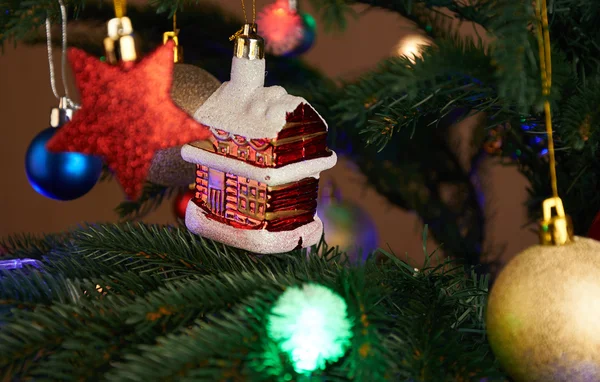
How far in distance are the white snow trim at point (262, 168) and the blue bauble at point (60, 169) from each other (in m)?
0.18

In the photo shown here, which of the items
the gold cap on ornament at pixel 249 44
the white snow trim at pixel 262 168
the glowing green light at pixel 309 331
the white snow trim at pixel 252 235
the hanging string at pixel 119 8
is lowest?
the white snow trim at pixel 252 235

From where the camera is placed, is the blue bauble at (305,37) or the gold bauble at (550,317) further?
the blue bauble at (305,37)

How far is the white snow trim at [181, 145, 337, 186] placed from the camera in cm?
57

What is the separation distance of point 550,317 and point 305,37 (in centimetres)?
61

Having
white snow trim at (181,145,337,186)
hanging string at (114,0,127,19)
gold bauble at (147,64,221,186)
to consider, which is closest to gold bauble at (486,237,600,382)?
white snow trim at (181,145,337,186)

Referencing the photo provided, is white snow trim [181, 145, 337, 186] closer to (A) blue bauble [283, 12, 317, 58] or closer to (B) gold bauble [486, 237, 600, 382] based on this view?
(B) gold bauble [486, 237, 600, 382]

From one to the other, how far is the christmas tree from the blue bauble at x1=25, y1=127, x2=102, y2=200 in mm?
107

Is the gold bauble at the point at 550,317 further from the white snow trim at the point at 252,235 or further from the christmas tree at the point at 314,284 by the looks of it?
the white snow trim at the point at 252,235

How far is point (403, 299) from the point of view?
19.5 inches

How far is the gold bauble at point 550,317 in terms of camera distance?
1.29ft

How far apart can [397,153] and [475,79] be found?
15.8 inches

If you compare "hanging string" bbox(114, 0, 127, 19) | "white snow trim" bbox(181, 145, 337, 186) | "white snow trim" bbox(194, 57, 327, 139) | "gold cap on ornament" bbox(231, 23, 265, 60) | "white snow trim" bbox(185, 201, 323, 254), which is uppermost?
"hanging string" bbox(114, 0, 127, 19)

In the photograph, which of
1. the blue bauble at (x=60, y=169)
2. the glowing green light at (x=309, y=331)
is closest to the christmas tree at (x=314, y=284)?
the glowing green light at (x=309, y=331)

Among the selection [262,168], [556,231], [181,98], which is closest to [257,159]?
[262,168]
